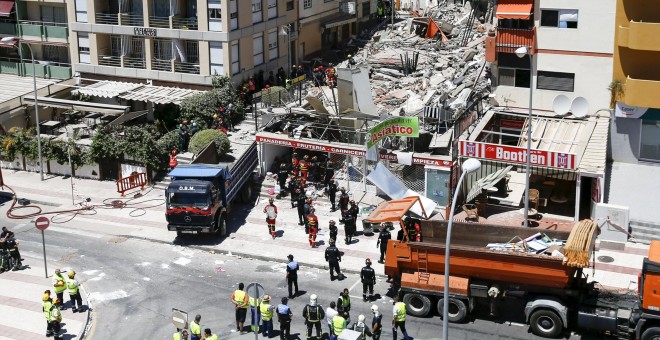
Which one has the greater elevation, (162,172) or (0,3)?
(0,3)

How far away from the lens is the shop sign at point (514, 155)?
37.6 meters

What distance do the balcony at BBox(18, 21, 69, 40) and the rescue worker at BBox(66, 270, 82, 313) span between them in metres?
28.2

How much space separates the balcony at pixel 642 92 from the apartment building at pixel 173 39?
22.1 m

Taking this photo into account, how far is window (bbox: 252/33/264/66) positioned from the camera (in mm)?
52844

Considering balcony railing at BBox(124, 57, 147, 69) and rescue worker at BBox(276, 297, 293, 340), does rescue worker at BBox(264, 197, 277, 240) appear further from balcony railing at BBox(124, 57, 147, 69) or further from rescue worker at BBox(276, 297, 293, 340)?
balcony railing at BBox(124, 57, 147, 69)

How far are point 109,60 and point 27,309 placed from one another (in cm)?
2446

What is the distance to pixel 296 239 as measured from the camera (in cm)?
3800

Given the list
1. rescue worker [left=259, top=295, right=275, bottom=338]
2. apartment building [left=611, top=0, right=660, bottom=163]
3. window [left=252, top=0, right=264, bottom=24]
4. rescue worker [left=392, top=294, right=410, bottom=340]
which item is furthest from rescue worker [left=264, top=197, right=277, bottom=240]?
window [left=252, top=0, right=264, bottom=24]

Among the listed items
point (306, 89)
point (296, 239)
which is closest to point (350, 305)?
point (296, 239)

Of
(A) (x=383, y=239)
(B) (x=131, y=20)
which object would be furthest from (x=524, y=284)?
(B) (x=131, y=20)

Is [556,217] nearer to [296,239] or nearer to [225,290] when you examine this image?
[296,239]

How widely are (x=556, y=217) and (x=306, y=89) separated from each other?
19.6 metres

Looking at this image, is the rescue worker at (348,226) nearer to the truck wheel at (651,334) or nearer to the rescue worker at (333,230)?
the rescue worker at (333,230)

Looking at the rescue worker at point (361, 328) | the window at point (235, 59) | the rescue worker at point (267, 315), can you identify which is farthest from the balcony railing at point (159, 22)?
the rescue worker at point (361, 328)
